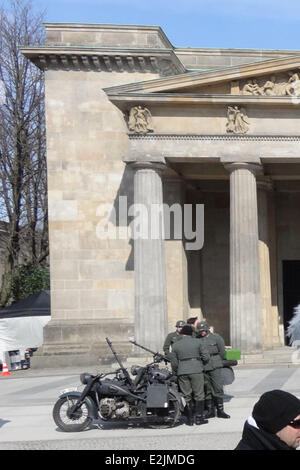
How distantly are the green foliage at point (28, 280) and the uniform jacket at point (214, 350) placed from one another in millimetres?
27187

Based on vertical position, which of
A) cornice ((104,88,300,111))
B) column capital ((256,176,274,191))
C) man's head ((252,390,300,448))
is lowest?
man's head ((252,390,300,448))

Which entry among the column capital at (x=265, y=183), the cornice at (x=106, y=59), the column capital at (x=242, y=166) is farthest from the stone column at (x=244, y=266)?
the cornice at (x=106, y=59)

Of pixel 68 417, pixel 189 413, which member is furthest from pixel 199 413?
pixel 68 417

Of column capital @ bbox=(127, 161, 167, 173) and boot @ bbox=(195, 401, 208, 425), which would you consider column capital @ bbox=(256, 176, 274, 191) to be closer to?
column capital @ bbox=(127, 161, 167, 173)

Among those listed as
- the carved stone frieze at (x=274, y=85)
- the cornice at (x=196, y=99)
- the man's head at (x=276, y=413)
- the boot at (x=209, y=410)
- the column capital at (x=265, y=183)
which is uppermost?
the carved stone frieze at (x=274, y=85)

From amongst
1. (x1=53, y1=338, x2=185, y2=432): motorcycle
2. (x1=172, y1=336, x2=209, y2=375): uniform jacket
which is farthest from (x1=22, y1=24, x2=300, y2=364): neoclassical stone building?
(x1=53, y1=338, x2=185, y2=432): motorcycle

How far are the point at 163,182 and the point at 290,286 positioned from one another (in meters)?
7.64

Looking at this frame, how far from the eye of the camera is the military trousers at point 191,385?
45.2 ft

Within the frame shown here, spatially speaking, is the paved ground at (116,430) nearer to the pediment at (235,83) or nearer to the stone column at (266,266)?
the pediment at (235,83)

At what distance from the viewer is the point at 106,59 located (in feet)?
99.7

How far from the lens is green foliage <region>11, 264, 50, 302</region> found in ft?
136

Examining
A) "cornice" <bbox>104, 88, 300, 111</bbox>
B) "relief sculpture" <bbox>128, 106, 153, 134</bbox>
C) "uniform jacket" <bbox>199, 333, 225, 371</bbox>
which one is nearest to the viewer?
"uniform jacket" <bbox>199, 333, 225, 371</bbox>

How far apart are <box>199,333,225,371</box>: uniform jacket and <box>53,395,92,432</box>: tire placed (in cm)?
231

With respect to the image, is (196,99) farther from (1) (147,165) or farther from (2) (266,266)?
(2) (266,266)
